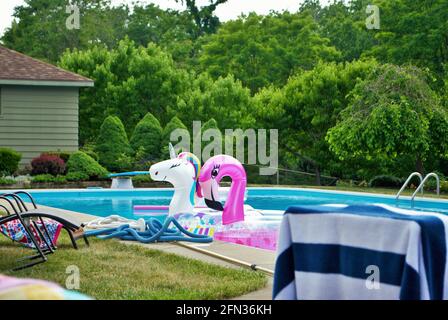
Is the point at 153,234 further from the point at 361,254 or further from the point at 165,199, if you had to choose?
the point at 165,199

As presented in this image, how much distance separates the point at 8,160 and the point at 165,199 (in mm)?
4826

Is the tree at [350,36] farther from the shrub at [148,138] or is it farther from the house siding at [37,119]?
the house siding at [37,119]

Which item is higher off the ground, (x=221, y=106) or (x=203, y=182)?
(x=221, y=106)

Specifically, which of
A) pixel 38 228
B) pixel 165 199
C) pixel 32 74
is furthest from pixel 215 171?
pixel 32 74

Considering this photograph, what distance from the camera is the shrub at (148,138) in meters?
23.7

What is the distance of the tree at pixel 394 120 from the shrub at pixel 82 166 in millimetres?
7192

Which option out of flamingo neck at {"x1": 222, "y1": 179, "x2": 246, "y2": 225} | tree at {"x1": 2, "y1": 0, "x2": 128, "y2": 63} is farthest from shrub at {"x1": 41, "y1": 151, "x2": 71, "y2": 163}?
tree at {"x1": 2, "y1": 0, "x2": 128, "y2": 63}

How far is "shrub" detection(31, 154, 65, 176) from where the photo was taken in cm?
2103

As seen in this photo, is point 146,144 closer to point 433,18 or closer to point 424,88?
point 424,88

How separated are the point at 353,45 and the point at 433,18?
39.3 ft

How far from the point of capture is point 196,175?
12.7m

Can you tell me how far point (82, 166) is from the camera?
70.7 ft

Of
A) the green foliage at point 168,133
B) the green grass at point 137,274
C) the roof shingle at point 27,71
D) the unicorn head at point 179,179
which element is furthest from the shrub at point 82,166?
the green grass at point 137,274

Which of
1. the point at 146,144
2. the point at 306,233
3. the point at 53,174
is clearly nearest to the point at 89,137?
the point at 146,144
